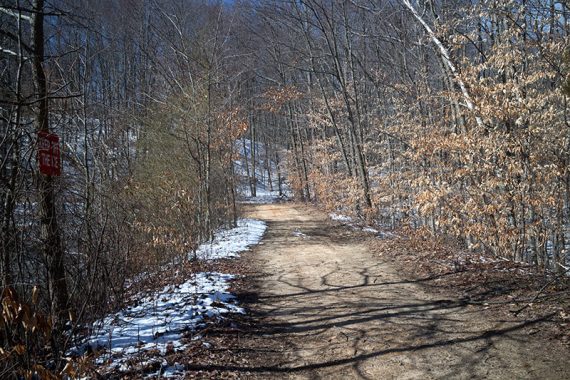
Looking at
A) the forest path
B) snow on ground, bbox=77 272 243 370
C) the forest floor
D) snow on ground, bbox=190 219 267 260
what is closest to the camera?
the forest path

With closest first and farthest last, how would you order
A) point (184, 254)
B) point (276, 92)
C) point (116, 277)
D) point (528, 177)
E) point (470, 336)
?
1. point (470, 336)
2. point (116, 277)
3. point (528, 177)
4. point (184, 254)
5. point (276, 92)

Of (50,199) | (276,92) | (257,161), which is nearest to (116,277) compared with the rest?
A: (50,199)

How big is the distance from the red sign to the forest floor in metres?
2.72

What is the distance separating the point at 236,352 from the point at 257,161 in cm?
4509

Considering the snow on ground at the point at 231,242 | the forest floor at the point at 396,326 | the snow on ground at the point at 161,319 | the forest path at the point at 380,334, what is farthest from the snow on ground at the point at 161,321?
the snow on ground at the point at 231,242

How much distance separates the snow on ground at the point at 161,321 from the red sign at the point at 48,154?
6.88ft

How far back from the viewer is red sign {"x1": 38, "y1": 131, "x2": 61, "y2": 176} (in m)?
4.48

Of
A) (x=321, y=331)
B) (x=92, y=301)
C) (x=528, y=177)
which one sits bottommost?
(x=321, y=331)

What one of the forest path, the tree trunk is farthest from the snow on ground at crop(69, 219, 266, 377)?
the forest path

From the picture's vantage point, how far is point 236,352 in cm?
508

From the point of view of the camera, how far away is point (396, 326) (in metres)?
5.46

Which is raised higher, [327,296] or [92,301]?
[92,301]

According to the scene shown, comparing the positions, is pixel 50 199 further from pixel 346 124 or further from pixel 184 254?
pixel 346 124

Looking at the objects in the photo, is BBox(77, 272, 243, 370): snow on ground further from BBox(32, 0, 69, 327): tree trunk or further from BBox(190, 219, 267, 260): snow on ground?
BBox(190, 219, 267, 260): snow on ground
